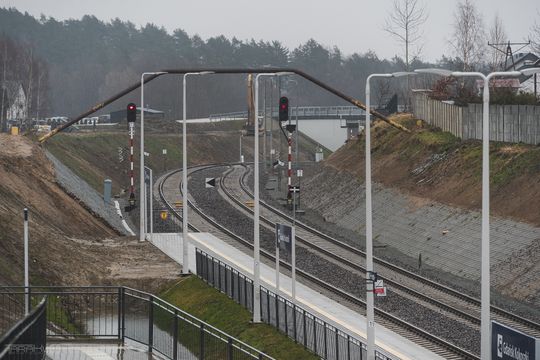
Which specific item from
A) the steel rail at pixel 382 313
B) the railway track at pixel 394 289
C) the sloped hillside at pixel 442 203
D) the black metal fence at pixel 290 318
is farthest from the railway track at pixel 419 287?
the black metal fence at pixel 290 318

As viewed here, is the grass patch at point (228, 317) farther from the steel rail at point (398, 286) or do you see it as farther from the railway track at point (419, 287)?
the railway track at point (419, 287)

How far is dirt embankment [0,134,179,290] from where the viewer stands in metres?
46.0

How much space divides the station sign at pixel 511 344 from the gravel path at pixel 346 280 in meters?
10.8

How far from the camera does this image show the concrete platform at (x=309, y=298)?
Result: 119 feet

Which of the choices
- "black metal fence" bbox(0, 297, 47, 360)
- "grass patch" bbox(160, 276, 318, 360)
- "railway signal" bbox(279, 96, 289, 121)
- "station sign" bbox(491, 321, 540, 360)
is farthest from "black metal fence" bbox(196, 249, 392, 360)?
"black metal fence" bbox(0, 297, 47, 360)

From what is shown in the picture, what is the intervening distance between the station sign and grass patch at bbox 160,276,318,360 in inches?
307

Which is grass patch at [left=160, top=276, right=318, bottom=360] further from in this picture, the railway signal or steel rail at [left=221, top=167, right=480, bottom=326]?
the railway signal

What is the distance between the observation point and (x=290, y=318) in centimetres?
3603

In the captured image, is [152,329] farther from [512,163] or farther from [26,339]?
[512,163]

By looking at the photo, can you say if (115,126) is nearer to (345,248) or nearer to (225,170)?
(225,170)

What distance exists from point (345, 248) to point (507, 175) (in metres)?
8.15

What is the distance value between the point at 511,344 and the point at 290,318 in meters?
11.9

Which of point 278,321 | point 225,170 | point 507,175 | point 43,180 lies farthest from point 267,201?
point 278,321

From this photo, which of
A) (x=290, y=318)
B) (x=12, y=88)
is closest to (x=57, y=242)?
(x=290, y=318)
